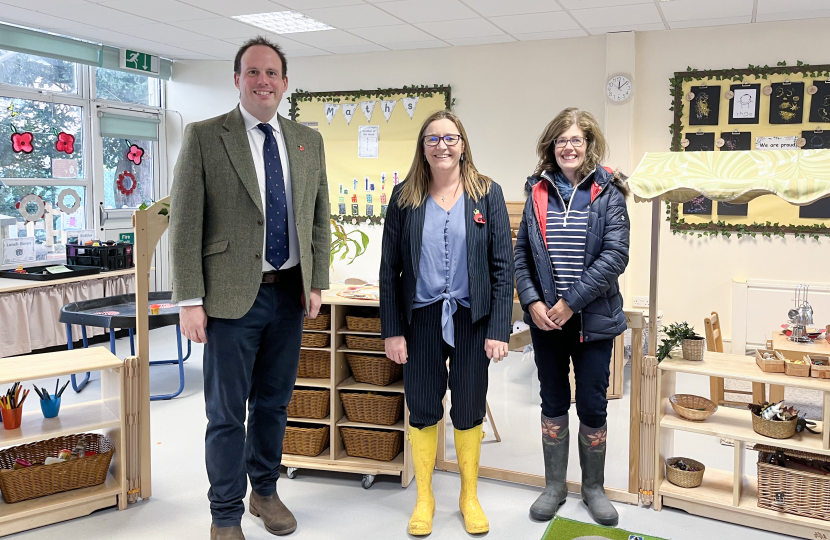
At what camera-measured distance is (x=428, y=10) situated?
521 cm

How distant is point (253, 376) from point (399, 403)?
2.63 ft

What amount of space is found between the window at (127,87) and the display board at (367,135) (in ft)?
5.16

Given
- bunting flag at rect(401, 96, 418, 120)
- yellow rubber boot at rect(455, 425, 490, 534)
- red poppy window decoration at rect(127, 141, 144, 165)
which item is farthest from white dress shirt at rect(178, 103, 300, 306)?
red poppy window decoration at rect(127, 141, 144, 165)

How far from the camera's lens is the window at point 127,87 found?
6875 mm

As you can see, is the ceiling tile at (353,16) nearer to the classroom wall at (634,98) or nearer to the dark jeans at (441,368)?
the classroom wall at (634,98)

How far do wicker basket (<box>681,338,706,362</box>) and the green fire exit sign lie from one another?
19.5 ft

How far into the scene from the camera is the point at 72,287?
5785mm

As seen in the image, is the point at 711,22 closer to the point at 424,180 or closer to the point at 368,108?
the point at 368,108

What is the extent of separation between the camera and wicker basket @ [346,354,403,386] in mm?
3229

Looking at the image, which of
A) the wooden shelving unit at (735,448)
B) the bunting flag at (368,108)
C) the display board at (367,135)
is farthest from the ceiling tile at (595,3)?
the wooden shelving unit at (735,448)

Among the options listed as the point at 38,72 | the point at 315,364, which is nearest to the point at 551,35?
the point at 315,364

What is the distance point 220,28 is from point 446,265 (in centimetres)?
417

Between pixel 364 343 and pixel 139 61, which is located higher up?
pixel 139 61

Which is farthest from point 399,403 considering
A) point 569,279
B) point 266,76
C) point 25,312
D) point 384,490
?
point 25,312
